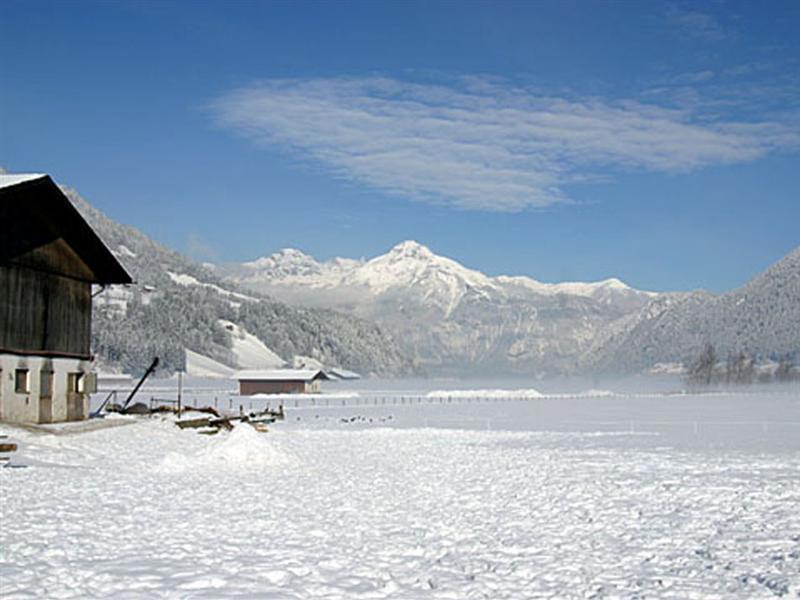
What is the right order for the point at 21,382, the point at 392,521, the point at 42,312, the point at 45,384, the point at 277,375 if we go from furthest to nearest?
the point at 277,375
the point at 45,384
the point at 42,312
the point at 21,382
the point at 392,521

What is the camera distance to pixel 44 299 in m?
41.0

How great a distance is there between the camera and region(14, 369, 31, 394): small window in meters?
38.8

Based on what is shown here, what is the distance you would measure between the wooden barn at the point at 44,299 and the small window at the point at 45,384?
42mm

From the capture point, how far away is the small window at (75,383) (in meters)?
43.2

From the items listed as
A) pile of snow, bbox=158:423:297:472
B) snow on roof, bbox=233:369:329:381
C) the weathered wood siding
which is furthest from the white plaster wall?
snow on roof, bbox=233:369:329:381

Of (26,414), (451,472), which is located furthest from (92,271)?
(451,472)

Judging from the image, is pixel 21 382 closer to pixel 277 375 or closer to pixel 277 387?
pixel 277 387

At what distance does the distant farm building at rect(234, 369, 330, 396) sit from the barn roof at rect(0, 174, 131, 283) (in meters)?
97.7

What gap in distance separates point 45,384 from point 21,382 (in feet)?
5.80

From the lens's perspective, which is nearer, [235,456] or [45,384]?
[235,456]

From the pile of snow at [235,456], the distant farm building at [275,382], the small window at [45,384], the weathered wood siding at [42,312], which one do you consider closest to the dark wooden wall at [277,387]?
the distant farm building at [275,382]

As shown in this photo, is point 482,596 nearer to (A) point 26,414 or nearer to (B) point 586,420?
(A) point 26,414

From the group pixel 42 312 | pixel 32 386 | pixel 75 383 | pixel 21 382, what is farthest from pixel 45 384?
pixel 42 312

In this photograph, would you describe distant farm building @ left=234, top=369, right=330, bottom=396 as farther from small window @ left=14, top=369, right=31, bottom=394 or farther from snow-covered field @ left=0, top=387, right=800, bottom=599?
small window @ left=14, top=369, right=31, bottom=394
